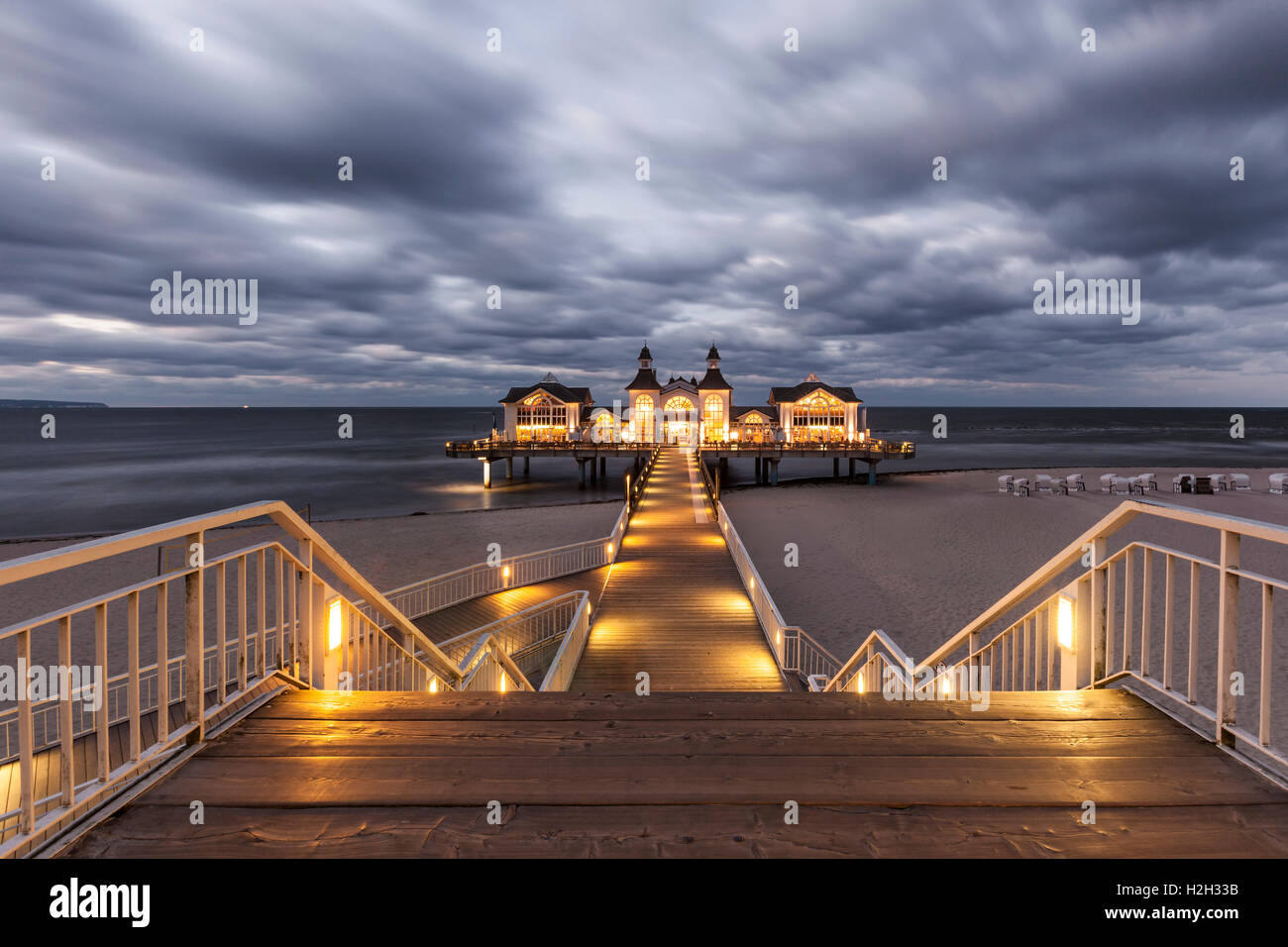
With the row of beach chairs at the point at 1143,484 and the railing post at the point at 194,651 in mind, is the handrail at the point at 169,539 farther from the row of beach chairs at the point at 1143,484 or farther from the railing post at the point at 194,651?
the row of beach chairs at the point at 1143,484

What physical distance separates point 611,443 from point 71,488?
40273 millimetres

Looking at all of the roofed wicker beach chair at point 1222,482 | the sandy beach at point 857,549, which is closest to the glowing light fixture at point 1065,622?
the sandy beach at point 857,549

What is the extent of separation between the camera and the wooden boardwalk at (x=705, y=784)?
233 cm

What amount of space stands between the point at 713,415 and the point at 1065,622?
54673 millimetres

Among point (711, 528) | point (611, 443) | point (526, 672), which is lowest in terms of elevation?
point (526, 672)

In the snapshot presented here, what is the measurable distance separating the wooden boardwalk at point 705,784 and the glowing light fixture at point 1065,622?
595 mm

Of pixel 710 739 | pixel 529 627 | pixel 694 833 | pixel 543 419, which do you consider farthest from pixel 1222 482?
pixel 694 833

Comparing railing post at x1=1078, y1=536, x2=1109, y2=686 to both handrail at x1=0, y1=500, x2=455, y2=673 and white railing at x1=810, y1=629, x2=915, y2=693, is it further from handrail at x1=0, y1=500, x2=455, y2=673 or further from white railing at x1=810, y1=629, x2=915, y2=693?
handrail at x1=0, y1=500, x2=455, y2=673

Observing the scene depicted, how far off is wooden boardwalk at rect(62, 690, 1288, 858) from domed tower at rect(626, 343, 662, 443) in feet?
182

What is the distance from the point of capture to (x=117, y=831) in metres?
2.36

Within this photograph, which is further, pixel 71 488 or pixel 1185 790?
pixel 71 488

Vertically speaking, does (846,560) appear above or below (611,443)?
below
